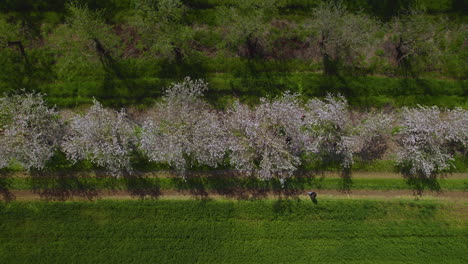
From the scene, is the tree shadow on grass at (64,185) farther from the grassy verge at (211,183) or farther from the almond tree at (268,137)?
the almond tree at (268,137)

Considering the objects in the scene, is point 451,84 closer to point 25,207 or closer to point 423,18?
point 423,18

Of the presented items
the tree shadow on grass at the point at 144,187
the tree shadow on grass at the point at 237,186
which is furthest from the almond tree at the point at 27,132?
the tree shadow on grass at the point at 237,186

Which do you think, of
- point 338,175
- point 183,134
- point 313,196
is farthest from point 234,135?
point 338,175

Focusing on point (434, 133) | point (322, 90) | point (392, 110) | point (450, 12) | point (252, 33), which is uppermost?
point (450, 12)

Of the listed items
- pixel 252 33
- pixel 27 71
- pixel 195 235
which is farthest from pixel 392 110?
pixel 27 71

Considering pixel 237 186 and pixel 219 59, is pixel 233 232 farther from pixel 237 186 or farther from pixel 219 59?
pixel 219 59
